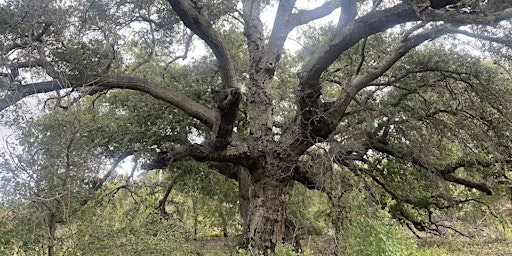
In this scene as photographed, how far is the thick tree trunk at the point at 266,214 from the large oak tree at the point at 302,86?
17mm

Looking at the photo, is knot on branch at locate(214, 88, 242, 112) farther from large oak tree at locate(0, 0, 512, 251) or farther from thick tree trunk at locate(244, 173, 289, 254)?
thick tree trunk at locate(244, 173, 289, 254)

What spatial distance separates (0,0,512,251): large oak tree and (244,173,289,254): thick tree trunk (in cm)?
2

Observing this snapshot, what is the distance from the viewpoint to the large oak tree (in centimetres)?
551

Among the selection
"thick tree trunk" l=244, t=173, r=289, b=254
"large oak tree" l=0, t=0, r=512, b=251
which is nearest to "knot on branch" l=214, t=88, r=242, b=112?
"large oak tree" l=0, t=0, r=512, b=251

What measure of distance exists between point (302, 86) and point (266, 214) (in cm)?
215

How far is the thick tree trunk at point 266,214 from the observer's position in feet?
21.1

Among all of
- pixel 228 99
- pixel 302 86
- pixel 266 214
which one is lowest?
pixel 266 214

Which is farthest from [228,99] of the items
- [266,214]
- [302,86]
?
[266,214]

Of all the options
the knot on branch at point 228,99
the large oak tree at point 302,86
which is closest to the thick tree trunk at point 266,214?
the large oak tree at point 302,86

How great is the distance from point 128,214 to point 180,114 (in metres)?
2.26

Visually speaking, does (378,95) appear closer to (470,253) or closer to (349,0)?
(349,0)

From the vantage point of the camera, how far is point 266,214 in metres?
6.58

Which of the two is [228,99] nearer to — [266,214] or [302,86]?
[302,86]

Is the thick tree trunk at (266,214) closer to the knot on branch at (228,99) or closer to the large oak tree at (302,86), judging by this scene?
the large oak tree at (302,86)
